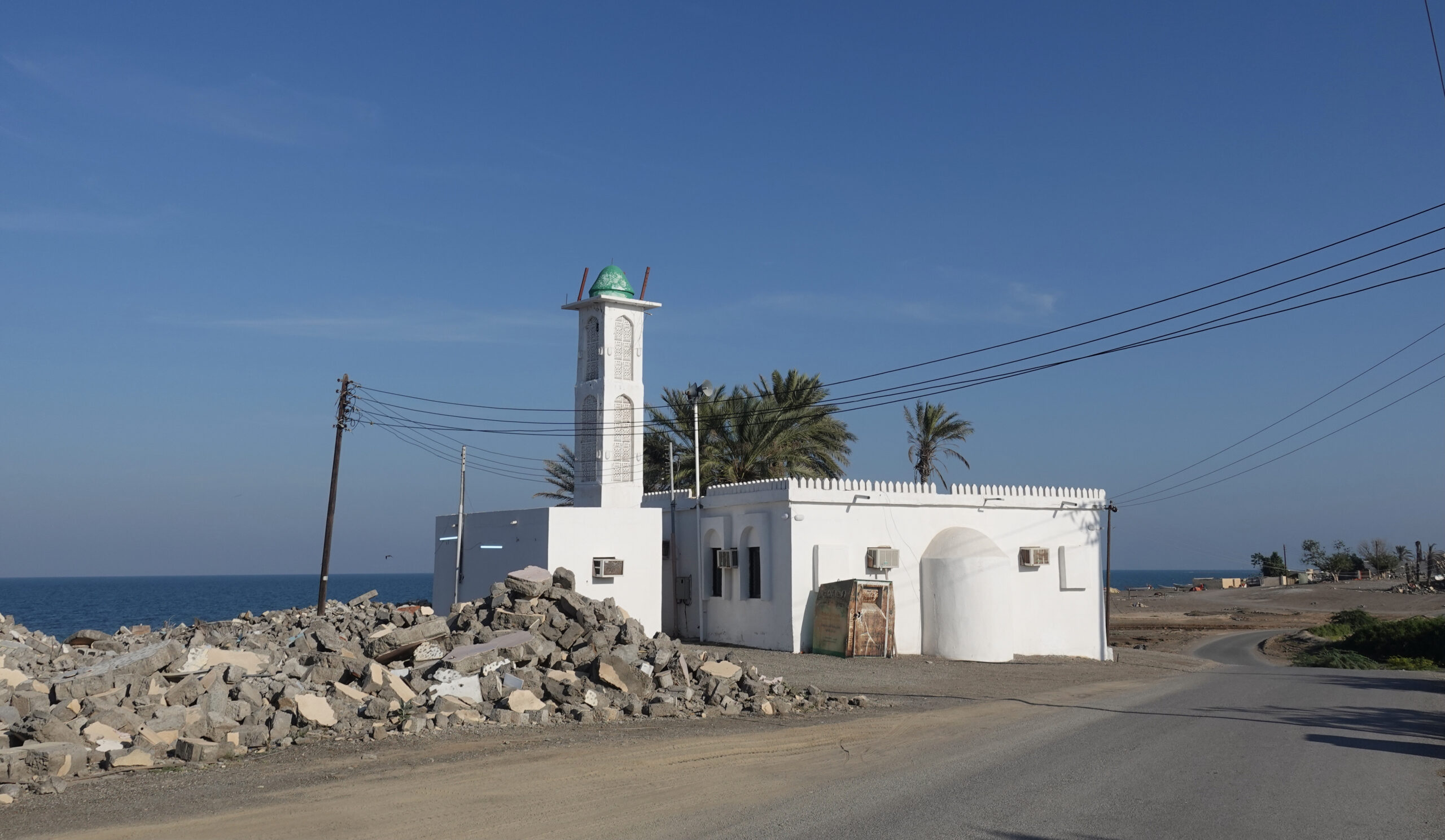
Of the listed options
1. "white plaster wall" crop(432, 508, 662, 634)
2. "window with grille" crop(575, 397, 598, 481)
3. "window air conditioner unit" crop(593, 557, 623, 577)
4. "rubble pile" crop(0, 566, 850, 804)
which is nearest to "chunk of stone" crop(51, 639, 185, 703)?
"rubble pile" crop(0, 566, 850, 804)

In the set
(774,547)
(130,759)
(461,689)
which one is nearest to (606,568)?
(774,547)

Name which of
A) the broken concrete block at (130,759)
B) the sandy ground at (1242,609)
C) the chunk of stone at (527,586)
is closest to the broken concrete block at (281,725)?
the broken concrete block at (130,759)

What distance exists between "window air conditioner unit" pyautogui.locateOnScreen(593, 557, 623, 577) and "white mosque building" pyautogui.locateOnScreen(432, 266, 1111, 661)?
0.10ft

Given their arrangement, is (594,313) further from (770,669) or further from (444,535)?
(770,669)

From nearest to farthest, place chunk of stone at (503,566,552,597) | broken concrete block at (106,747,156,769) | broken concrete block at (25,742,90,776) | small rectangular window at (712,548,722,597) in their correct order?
broken concrete block at (25,742,90,776)
broken concrete block at (106,747,156,769)
chunk of stone at (503,566,552,597)
small rectangular window at (712,548,722,597)

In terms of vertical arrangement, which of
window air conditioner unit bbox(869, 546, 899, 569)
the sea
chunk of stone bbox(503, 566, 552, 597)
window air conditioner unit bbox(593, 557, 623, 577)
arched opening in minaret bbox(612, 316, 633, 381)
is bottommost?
the sea

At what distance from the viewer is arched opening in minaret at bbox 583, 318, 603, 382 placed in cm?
2812

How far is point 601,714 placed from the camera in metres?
13.6

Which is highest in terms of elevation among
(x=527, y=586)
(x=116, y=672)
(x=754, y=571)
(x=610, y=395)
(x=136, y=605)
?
(x=610, y=395)

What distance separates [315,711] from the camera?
1241 centimetres

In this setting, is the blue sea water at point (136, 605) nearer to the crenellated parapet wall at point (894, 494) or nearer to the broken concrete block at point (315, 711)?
the crenellated parapet wall at point (894, 494)

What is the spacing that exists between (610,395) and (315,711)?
625 inches

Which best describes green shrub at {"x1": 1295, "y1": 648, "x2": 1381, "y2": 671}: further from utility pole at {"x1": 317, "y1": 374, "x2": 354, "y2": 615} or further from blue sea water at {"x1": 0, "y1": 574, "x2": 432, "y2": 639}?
blue sea water at {"x1": 0, "y1": 574, "x2": 432, "y2": 639}

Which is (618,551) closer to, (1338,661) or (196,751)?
(196,751)
